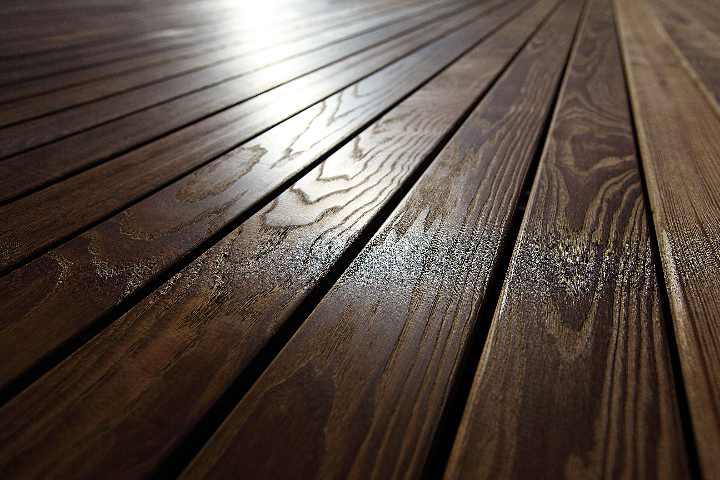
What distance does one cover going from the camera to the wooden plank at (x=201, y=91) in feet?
2.98

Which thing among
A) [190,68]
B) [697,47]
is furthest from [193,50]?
[697,47]

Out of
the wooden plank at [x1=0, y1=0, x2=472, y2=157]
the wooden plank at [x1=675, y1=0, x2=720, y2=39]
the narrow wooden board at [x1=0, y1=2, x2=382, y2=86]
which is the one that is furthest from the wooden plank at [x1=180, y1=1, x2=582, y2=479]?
the wooden plank at [x1=675, y1=0, x2=720, y2=39]

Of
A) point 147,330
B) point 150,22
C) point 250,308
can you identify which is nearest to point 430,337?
point 250,308

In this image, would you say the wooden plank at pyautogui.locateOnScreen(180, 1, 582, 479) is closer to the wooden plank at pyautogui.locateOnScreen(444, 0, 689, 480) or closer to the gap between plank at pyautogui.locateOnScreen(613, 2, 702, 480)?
the wooden plank at pyautogui.locateOnScreen(444, 0, 689, 480)

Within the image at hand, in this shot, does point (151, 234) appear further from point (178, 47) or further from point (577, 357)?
point (178, 47)

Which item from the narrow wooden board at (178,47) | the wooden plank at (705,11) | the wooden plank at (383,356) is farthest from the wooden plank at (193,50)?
the wooden plank at (705,11)

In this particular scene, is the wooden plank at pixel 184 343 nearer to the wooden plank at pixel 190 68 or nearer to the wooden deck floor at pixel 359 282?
the wooden deck floor at pixel 359 282

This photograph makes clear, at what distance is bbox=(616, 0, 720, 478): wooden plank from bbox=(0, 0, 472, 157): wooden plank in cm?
95

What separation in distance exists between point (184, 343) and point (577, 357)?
0.42 m

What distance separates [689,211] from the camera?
64cm

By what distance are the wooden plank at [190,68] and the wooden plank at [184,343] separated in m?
0.72

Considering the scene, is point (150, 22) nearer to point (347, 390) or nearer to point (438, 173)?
point (438, 173)

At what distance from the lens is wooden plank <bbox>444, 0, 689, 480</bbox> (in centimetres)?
35

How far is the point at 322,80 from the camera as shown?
1.24 metres
